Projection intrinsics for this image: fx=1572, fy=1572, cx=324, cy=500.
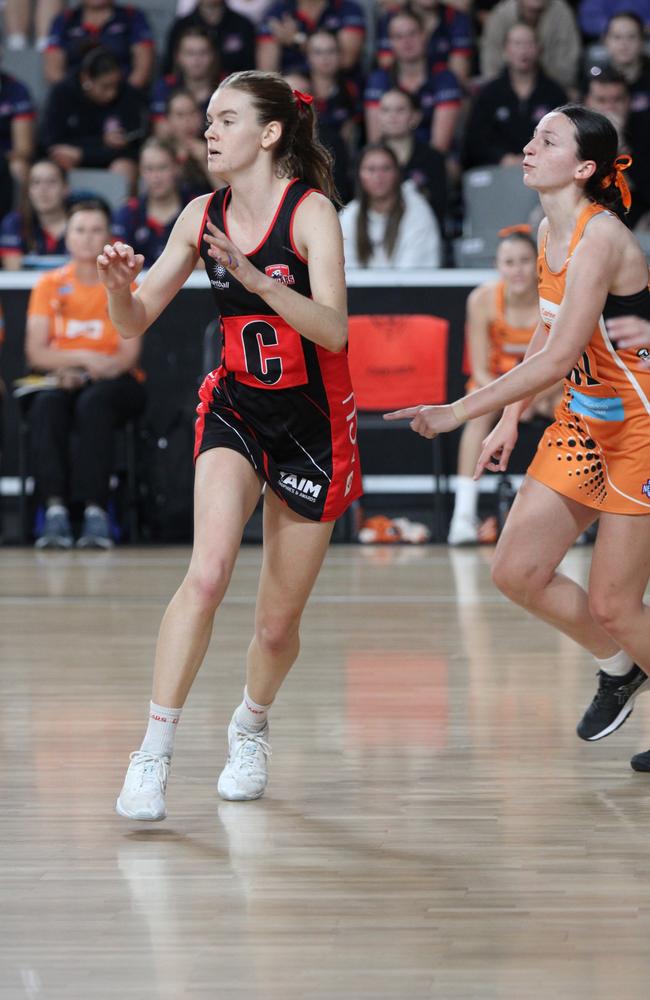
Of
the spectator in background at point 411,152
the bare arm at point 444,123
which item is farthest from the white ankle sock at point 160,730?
the bare arm at point 444,123

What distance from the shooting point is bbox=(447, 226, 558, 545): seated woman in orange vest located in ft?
27.3

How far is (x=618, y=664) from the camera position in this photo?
3746mm

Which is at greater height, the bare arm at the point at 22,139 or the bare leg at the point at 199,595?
the bare arm at the point at 22,139

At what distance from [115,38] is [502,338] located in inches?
165

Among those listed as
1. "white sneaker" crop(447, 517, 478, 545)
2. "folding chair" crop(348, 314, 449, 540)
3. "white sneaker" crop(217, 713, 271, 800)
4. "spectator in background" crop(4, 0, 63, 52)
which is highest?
"spectator in background" crop(4, 0, 63, 52)

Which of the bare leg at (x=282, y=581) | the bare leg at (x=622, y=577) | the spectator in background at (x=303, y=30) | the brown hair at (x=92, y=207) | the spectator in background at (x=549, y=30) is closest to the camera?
the bare leg at (x=282, y=581)

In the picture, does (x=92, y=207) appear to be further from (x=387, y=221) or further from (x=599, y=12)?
(x=599, y=12)

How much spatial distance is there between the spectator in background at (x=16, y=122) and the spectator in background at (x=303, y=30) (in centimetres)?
161

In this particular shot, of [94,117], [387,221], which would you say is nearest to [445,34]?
[387,221]

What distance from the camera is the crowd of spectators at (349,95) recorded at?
9.40 m

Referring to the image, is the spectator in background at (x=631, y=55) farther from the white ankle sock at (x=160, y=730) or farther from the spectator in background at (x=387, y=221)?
the white ankle sock at (x=160, y=730)

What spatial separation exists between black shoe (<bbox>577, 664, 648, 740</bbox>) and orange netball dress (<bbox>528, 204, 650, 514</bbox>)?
0.49 m

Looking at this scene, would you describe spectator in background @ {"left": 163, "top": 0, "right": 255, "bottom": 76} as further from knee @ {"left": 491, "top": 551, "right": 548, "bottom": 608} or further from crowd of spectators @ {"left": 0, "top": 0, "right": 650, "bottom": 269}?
knee @ {"left": 491, "top": 551, "right": 548, "bottom": 608}

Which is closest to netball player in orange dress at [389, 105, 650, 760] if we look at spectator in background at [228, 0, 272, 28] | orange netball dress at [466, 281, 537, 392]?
orange netball dress at [466, 281, 537, 392]
